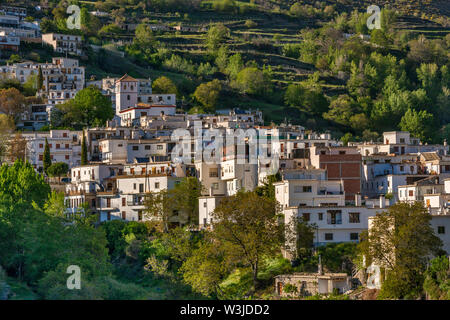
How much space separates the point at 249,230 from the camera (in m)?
64.9

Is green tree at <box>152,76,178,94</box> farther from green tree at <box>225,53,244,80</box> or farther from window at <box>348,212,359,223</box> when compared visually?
window at <box>348,212,359,223</box>

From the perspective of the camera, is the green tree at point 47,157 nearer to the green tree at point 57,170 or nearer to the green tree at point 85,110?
the green tree at point 57,170

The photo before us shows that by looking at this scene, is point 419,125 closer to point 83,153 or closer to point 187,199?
point 83,153

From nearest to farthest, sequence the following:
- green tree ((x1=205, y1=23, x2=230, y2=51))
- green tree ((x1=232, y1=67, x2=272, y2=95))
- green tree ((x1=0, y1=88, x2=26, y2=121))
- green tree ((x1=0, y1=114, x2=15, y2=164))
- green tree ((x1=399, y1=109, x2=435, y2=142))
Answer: green tree ((x1=0, y1=114, x2=15, y2=164)) → green tree ((x1=0, y1=88, x2=26, y2=121)) → green tree ((x1=399, y1=109, x2=435, y2=142)) → green tree ((x1=232, y1=67, x2=272, y2=95)) → green tree ((x1=205, y1=23, x2=230, y2=51))

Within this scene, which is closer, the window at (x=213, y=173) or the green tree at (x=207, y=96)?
the window at (x=213, y=173)

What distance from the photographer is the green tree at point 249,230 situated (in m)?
64.3

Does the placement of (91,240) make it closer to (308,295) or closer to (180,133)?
(308,295)

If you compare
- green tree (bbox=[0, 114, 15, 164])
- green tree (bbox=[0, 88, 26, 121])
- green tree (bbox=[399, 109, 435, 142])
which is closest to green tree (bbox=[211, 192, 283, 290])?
green tree (bbox=[0, 114, 15, 164])

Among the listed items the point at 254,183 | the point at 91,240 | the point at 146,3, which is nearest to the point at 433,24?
the point at 146,3

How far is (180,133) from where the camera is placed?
Result: 90750mm

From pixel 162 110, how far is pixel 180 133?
15635 mm

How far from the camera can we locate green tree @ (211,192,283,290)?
64.3 m

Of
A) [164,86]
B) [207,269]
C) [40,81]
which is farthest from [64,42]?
[207,269]

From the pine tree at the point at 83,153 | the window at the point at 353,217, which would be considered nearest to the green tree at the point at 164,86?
the pine tree at the point at 83,153
